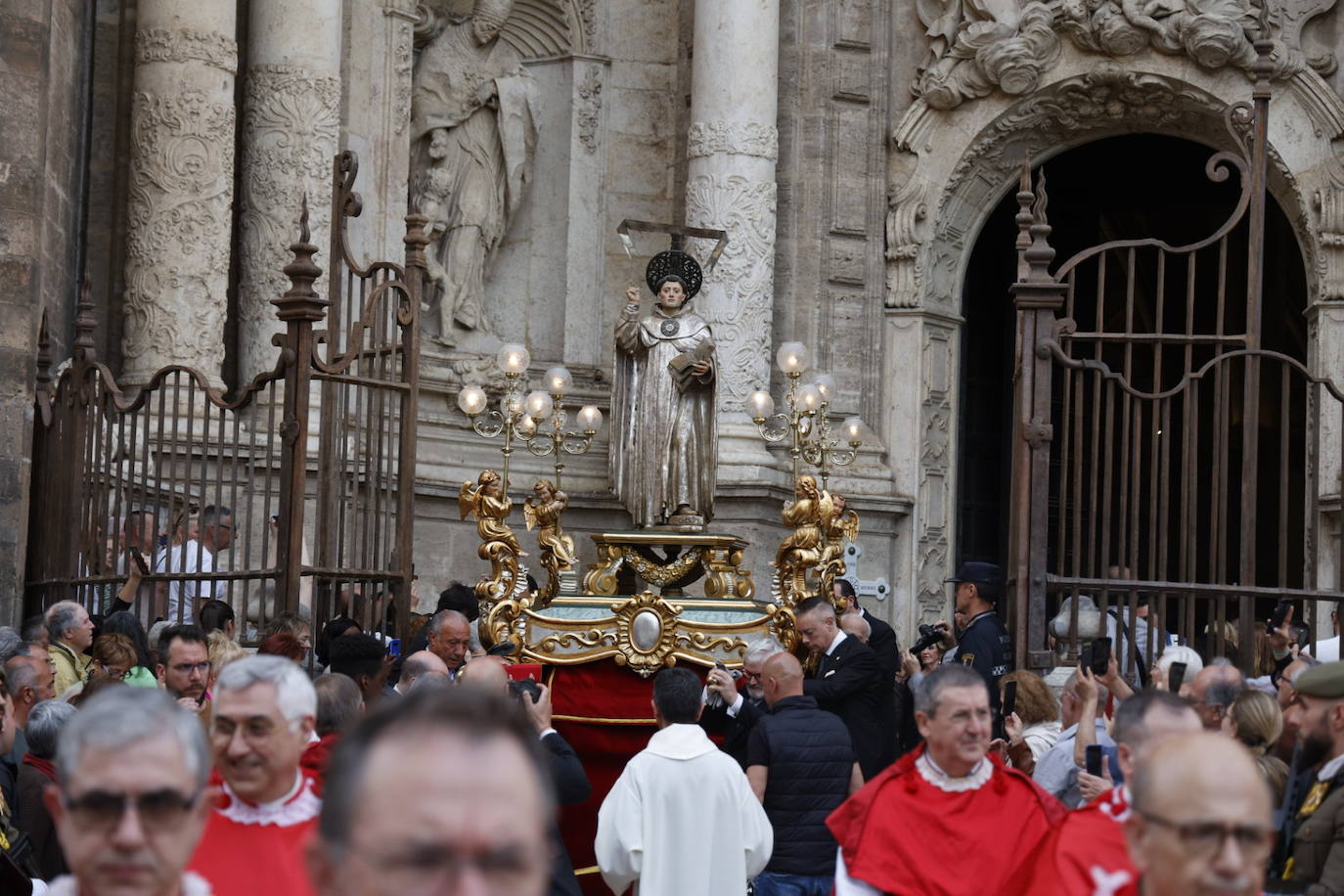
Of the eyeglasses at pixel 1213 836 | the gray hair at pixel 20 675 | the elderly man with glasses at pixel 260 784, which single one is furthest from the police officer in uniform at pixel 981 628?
the eyeglasses at pixel 1213 836

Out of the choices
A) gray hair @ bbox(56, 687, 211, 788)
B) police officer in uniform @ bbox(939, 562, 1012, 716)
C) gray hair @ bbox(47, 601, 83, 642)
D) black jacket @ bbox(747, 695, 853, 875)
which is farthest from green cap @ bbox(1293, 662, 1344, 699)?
gray hair @ bbox(47, 601, 83, 642)

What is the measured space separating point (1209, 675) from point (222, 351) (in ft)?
28.5

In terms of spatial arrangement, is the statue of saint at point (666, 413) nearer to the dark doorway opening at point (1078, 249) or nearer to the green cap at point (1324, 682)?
the dark doorway opening at point (1078, 249)

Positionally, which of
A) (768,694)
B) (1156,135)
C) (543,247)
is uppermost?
(1156,135)

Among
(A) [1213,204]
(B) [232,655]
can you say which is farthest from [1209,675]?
(A) [1213,204]

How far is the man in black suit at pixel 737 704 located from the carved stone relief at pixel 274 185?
564cm

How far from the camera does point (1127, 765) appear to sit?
5.19 m

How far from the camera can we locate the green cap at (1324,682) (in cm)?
594

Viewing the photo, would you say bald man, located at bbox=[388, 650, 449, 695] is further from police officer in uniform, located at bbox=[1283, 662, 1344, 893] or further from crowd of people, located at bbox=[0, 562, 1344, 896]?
police officer in uniform, located at bbox=[1283, 662, 1344, 893]

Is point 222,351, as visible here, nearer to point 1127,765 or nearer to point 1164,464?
point 1164,464

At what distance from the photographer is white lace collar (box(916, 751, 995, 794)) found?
590cm

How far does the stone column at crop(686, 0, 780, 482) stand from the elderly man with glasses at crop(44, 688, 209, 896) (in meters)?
12.0

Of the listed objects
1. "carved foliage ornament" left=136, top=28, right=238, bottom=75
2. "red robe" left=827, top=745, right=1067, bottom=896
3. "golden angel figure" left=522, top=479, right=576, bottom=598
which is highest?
"carved foliage ornament" left=136, top=28, right=238, bottom=75

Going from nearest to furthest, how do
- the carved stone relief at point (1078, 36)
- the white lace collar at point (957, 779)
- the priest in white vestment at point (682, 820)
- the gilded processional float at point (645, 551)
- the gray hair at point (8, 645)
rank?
the white lace collar at point (957, 779), the priest in white vestment at point (682, 820), the gray hair at point (8, 645), the gilded processional float at point (645, 551), the carved stone relief at point (1078, 36)
